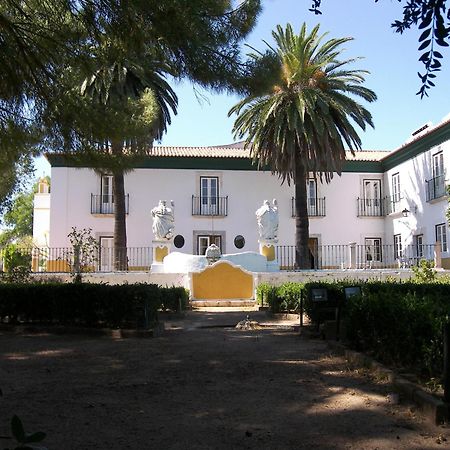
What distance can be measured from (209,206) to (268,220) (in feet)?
25.3

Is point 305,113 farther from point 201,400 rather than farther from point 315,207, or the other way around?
point 201,400

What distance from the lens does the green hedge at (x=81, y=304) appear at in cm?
1055

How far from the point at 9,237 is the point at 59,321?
48.9 m

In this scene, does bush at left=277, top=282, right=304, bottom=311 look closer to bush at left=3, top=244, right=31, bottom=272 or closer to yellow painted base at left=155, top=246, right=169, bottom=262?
yellow painted base at left=155, top=246, right=169, bottom=262

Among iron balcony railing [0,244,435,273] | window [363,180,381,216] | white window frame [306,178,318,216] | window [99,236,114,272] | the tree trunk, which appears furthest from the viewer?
window [363,180,381,216]

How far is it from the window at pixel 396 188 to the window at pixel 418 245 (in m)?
2.66

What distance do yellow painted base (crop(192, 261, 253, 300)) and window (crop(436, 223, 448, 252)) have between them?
9874 mm

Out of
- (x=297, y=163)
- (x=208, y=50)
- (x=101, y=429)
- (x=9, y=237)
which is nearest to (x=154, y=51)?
(x=208, y=50)

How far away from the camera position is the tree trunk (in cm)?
2414

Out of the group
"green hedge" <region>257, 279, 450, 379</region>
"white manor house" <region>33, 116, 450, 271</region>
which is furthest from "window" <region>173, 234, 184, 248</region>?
"green hedge" <region>257, 279, 450, 379</region>

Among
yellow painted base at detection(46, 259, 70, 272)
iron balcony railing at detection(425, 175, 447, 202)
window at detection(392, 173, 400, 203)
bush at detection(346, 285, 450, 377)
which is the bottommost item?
bush at detection(346, 285, 450, 377)

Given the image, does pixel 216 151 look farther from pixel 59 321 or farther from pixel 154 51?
Answer: pixel 154 51

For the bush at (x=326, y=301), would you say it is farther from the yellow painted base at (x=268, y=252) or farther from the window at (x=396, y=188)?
the window at (x=396, y=188)

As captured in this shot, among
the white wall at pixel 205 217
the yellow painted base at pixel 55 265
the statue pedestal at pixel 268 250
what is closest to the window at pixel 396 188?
the white wall at pixel 205 217
